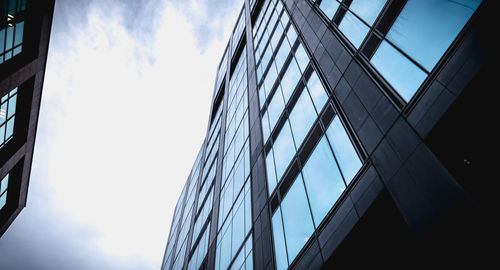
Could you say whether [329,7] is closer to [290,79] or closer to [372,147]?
[290,79]

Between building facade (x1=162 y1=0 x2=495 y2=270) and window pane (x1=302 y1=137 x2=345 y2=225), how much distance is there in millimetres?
46

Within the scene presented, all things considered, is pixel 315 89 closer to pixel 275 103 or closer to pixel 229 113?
pixel 275 103

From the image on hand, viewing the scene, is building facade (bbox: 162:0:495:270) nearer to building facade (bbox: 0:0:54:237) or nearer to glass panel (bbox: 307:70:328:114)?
glass panel (bbox: 307:70:328:114)

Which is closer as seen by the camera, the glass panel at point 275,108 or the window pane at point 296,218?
the window pane at point 296,218

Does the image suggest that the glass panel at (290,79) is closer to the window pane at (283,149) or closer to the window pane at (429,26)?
the window pane at (283,149)

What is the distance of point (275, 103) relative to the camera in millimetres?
18500

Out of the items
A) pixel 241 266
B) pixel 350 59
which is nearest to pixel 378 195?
pixel 350 59

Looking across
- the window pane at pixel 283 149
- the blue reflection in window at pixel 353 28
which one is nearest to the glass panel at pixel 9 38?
the window pane at pixel 283 149

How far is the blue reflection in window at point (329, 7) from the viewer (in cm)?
1475

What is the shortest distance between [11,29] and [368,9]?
80.9 feet

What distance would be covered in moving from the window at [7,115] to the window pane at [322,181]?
24.6 metres

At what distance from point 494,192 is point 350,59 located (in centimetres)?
658

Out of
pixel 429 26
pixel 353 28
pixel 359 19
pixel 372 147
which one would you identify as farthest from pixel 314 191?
pixel 359 19

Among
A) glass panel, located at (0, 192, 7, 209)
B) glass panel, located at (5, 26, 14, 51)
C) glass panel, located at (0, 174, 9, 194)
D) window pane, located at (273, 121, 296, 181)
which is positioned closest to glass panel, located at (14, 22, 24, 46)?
glass panel, located at (5, 26, 14, 51)
